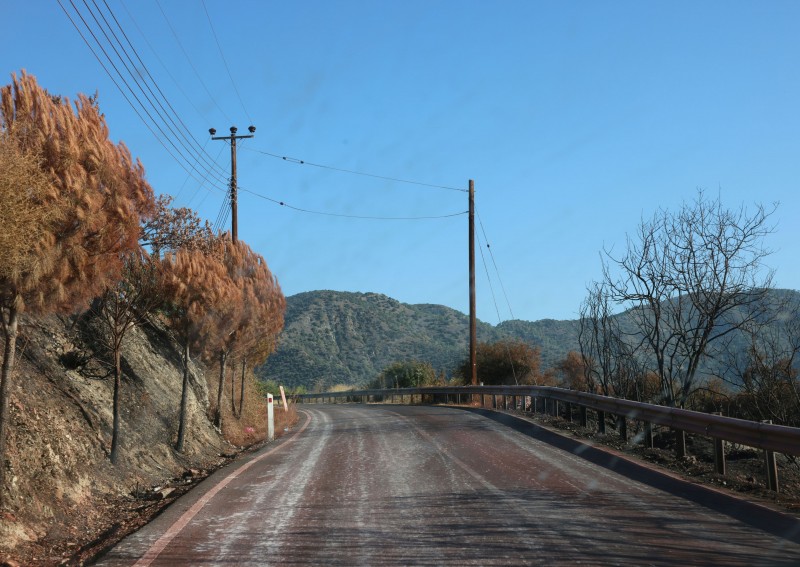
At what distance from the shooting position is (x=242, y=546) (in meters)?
6.59

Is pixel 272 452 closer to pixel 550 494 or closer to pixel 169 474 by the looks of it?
pixel 169 474

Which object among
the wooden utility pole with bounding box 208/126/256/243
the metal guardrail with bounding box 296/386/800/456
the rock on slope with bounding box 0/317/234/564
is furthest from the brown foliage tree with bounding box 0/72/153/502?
the wooden utility pole with bounding box 208/126/256/243

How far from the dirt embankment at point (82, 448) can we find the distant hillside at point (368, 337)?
239 ft

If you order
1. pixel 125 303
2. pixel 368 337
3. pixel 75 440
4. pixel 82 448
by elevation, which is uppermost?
pixel 368 337

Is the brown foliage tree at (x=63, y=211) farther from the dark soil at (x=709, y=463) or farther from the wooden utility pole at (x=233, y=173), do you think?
the wooden utility pole at (x=233, y=173)

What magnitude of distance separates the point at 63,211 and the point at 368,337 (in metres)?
108

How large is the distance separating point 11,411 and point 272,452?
6.11 m

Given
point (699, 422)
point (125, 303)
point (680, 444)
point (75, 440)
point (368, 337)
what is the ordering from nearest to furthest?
1. point (75, 440)
2. point (699, 422)
3. point (680, 444)
4. point (125, 303)
5. point (368, 337)

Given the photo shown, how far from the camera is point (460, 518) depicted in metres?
7.39

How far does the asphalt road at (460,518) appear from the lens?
6.11 metres

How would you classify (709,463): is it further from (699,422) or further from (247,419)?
(247,419)

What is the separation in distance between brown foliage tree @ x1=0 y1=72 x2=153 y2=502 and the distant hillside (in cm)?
7969

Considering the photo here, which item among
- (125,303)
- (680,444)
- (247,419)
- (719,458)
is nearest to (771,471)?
(719,458)

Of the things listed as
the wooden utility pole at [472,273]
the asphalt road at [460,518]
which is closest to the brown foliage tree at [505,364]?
the wooden utility pole at [472,273]
